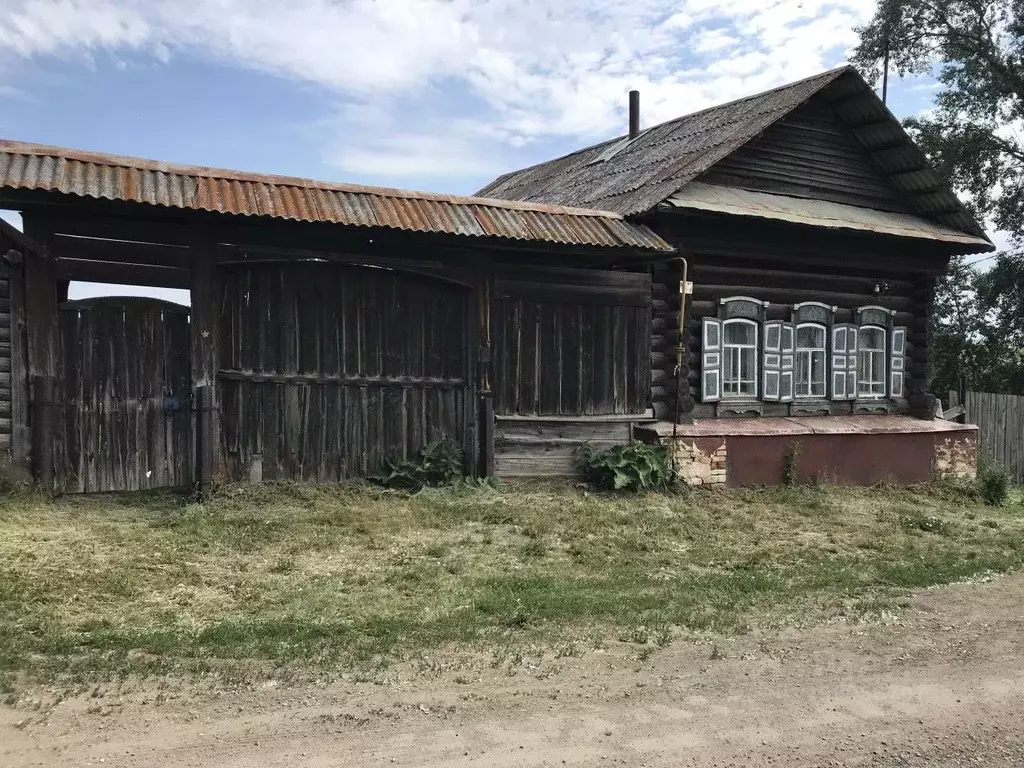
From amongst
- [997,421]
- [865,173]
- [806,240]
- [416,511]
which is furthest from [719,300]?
[997,421]

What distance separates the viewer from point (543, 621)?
5387 mm

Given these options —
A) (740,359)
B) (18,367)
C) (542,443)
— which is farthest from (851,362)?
(18,367)

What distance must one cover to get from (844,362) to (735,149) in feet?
13.2

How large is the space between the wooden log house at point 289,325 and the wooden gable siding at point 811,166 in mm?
2785

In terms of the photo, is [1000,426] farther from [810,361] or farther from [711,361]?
[711,361]

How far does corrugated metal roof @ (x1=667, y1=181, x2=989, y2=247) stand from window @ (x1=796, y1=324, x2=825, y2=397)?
1.73m

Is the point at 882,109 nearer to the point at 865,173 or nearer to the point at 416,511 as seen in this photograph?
the point at 865,173

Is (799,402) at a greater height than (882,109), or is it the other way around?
(882,109)

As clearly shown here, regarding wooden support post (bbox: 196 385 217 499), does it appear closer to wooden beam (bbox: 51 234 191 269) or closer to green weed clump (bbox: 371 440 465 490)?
wooden beam (bbox: 51 234 191 269)

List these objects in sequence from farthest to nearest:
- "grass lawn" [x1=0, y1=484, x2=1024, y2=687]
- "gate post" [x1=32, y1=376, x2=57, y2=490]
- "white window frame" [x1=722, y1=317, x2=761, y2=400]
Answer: "white window frame" [x1=722, y1=317, x2=761, y2=400] < "gate post" [x1=32, y1=376, x2=57, y2=490] < "grass lawn" [x1=0, y1=484, x2=1024, y2=687]

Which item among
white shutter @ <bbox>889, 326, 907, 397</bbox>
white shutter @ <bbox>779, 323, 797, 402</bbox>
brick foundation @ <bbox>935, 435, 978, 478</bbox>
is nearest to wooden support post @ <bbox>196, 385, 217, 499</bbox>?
white shutter @ <bbox>779, 323, 797, 402</bbox>

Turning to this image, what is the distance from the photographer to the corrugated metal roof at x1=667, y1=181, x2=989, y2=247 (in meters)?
11.3

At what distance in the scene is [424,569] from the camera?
6.64 meters

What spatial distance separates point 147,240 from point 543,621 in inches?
232
